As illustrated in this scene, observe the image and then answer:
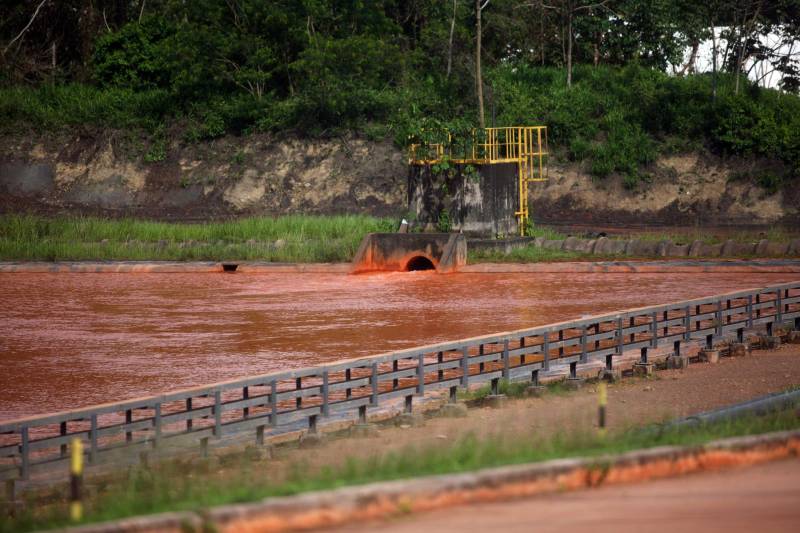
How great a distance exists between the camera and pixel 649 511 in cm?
866

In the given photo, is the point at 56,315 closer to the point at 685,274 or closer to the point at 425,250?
the point at 425,250

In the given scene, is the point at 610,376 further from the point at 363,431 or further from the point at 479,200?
the point at 479,200

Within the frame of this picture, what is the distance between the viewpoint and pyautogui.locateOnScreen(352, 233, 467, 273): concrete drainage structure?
33281 millimetres

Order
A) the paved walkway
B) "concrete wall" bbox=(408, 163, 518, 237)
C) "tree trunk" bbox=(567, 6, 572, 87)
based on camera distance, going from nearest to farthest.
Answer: the paved walkway
"concrete wall" bbox=(408, 163, 518, 237)
"tree trunk" bbox=(567, 6, 572, 87)

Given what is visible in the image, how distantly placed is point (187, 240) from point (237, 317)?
44.3ft

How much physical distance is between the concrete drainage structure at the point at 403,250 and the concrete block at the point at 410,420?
19.2 metres

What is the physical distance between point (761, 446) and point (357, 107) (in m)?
42.1

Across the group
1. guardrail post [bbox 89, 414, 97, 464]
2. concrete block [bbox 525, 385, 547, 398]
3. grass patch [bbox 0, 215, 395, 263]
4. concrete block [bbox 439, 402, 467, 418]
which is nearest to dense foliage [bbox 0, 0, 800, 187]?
grass patch [bbox 0, 215, 395, 263]

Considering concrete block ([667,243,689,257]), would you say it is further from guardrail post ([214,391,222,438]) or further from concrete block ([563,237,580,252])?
guardrail post ([214,391,222,438])

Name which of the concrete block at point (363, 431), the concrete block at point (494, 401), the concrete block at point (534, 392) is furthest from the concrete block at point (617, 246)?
the concrete block at point (363, 431)

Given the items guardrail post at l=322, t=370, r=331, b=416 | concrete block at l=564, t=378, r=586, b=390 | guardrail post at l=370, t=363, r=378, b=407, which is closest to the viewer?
guardrail post at l=322, t=370, r=331, b=416

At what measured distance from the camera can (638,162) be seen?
49375 mm

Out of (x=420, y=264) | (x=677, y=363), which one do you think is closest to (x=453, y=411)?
(x=677, y=363)

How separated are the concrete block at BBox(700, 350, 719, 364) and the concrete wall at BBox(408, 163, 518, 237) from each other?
1789 centimetres
